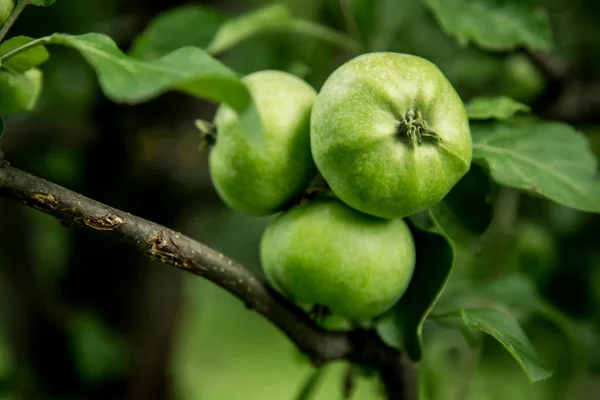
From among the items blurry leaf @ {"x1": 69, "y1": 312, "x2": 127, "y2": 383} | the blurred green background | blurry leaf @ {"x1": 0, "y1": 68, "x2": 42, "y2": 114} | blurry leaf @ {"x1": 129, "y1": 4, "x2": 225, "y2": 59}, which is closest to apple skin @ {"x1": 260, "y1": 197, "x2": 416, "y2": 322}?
blurry leaf @ {"x1": 0, "y1": 68, "x2": 42, "y2": 114}

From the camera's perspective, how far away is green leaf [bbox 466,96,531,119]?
0.56 metres

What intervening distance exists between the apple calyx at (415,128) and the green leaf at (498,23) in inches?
10.1

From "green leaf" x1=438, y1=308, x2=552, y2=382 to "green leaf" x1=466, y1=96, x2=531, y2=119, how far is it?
171 millimetres

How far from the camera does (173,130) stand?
1.14 m

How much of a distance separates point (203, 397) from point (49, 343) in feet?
3.79

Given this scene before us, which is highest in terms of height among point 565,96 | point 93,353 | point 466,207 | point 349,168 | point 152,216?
point 349,168

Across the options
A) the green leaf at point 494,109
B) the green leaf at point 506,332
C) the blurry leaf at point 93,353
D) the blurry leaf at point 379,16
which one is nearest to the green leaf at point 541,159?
the green leaf at point 494,109

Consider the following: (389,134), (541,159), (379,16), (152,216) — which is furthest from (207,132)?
(152,216)

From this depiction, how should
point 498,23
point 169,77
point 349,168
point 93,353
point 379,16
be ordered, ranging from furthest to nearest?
point 93,353 → point 379,16 → point 498,23 → point 349,168 → point 169,77

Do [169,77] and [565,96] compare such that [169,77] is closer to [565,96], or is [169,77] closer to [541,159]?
[541,159]

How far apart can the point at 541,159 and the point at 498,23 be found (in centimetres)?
22

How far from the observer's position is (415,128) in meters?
0.46

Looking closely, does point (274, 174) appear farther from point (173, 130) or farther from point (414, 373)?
point (173, 130)

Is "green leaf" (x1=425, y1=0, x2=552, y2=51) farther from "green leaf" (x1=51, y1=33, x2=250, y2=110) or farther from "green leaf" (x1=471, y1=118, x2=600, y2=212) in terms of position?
"green leaf" (x1=51, y1=33, x2=250, y2=110)
